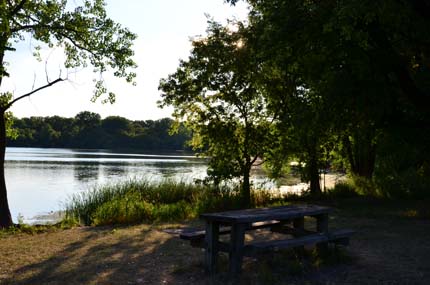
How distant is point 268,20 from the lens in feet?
33.9

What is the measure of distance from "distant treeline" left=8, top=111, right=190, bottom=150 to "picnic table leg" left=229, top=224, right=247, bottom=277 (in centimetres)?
10239

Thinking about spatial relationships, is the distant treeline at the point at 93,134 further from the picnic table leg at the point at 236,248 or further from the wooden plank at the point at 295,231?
the picnic table leg at the point at 236,248

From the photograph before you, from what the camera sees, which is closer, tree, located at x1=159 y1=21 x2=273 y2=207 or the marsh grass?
the marsh grass

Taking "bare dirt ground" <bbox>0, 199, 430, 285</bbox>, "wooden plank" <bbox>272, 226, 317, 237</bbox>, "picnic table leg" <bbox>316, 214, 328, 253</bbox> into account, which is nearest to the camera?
"bare dirt ground" <bbox>0, 199, 430, 285</bbox>

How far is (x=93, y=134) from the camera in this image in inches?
4528

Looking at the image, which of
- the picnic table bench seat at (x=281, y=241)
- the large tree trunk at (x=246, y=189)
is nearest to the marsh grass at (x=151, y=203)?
the large tree trunk at (x=246, y=189)

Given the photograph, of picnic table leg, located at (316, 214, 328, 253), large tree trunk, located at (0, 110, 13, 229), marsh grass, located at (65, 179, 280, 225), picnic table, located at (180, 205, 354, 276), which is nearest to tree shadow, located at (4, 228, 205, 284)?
picnic table, located at (180, 205, 354, 276)

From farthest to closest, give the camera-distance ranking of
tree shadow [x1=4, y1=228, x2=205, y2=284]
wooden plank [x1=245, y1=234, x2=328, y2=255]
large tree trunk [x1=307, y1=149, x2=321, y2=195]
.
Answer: large tree trunk [x1=307, y1=149, x2=321, y2=195] → tree shadow [x1=4, y1=228, x2=205, y2=284] → wooden plank [x1=245, y1=234, x2=328, y2=255]

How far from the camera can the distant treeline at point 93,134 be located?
11100 cm

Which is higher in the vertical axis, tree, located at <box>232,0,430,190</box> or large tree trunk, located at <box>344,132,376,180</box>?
tree, located at <box>232,0,430,190</box>

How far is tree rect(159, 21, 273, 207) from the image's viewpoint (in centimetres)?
1527

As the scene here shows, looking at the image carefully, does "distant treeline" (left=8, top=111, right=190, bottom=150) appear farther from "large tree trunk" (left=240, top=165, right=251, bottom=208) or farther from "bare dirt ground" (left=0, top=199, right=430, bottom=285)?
"bare dirt ground" (left=0, top=199, right=430, bottom=285)

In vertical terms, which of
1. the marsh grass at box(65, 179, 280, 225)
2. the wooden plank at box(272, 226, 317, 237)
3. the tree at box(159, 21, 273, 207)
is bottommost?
the marsh grass at box(65, 179, 280, 225)

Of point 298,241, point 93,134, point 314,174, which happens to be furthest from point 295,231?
point 93,134
